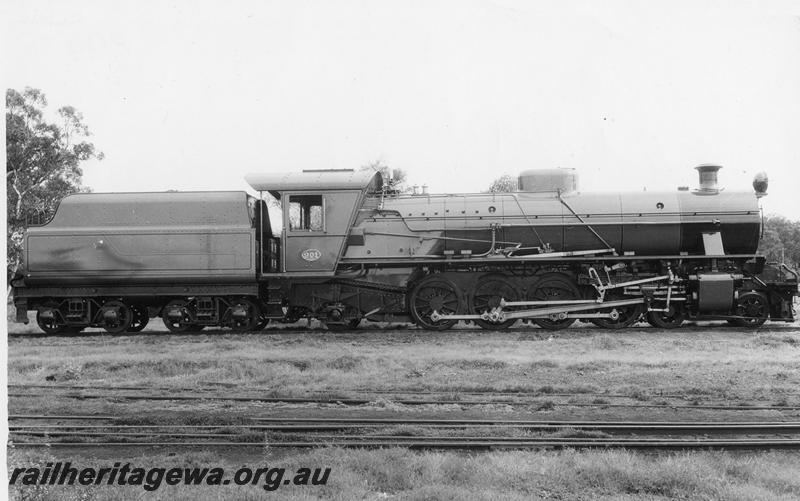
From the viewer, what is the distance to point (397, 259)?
41.0 ft

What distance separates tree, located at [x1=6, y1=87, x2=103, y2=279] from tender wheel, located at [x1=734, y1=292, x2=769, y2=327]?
18.4 meters

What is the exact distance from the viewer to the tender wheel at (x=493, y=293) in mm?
12469

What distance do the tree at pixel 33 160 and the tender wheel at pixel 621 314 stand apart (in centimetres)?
1580

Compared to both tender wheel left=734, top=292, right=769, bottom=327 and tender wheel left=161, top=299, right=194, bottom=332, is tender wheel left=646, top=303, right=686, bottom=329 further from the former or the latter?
tender wheel left=161, top=299, right=194, bottom=332

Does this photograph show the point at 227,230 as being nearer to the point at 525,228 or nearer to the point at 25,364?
the point at 25,364

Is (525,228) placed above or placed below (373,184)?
below

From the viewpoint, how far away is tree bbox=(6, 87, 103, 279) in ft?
61.6

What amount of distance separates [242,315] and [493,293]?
5028 mm

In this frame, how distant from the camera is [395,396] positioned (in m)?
8.01

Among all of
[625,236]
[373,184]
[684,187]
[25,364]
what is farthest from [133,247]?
[684,187]

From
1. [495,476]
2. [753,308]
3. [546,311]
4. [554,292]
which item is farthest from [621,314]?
[495,476]

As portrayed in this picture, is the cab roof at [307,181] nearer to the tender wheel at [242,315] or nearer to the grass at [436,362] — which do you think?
the tender wheel at [242,315]

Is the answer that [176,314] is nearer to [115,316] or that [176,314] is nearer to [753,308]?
[115,316]

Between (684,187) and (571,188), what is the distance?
228cm
